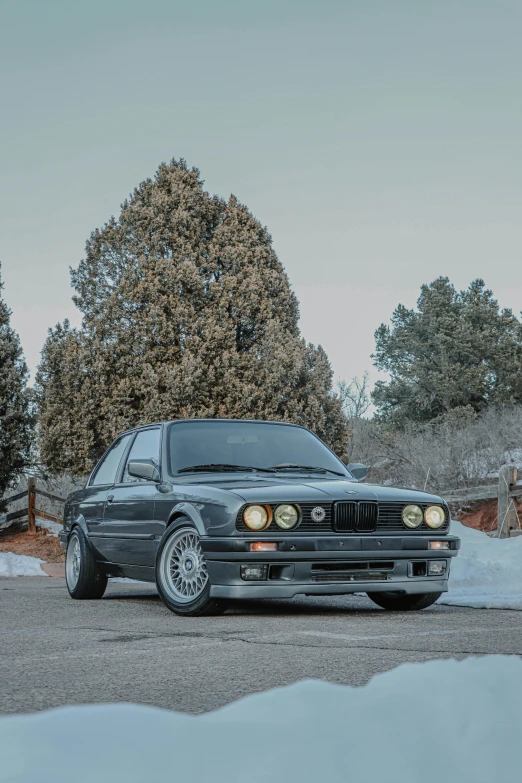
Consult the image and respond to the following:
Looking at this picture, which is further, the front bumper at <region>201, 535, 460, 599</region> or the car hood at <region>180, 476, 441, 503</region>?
the car hood at <region>180, 476, 441, 503</region>

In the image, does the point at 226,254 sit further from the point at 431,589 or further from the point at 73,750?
the point at 73,750

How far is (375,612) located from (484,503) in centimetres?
2736

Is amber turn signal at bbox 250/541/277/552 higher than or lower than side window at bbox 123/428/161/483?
lower

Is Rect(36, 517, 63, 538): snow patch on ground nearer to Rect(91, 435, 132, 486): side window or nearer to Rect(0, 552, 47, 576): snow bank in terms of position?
Rect(0, 552, 47, 576): snow bank

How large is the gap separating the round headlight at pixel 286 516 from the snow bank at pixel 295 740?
423 cm

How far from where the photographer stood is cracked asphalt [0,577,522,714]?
399 centimetres

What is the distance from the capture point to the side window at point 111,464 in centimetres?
954

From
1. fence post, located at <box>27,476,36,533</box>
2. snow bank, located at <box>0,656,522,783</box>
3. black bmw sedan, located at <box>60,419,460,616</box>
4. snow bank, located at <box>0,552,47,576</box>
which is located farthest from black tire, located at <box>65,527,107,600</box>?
fence post, located at <box>27,476,36,533</box>

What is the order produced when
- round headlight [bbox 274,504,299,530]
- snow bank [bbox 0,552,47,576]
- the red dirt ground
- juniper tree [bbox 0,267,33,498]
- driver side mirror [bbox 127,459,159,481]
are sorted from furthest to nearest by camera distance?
the red dirt ground, juniper tree [bbox 0,267,33,498], snow bank [bbox 0,552,47,576], driver side mirror [bbox 127,459,159,481], round headlight [bbox 274,504,299,530]

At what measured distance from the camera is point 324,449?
30.4 ft

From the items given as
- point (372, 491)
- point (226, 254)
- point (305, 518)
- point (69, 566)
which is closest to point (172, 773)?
point (305, 518)

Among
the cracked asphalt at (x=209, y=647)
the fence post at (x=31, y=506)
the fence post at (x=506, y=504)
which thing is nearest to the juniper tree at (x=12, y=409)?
the fence post at (x=31, y=506)

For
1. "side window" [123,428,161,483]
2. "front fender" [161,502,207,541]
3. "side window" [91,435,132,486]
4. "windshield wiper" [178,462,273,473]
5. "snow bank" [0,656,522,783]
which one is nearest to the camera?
Result: "snow bank" [0,656,522,783]

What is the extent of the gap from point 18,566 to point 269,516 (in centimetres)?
920
